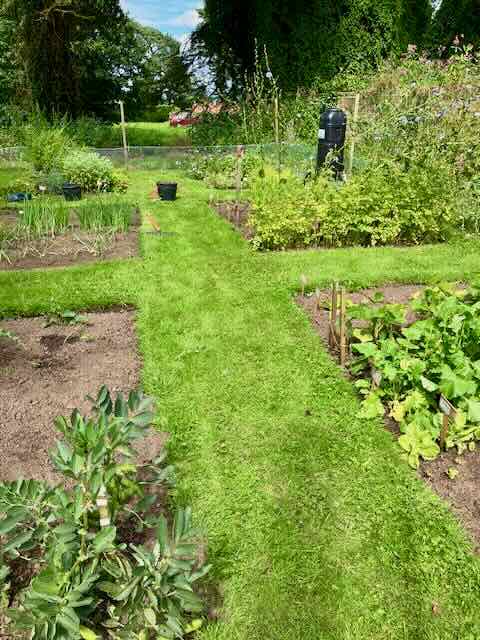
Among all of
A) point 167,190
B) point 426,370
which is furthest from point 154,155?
point 426,370

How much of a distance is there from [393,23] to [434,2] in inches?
130

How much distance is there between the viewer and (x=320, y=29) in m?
15.9

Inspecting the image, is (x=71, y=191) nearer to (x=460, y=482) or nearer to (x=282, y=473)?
(x=282, y=473)

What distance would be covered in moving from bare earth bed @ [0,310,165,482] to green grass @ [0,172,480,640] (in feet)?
0.62

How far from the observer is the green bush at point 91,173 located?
10039mm

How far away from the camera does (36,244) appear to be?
668 cm

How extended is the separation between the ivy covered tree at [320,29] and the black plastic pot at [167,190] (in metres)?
8.30

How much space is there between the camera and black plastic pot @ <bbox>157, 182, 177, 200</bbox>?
9219 mm

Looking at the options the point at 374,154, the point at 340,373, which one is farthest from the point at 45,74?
the point at 340,373

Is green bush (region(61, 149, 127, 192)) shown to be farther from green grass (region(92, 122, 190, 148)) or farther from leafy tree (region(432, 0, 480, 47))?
leafy tree (region(432, 0, 480, 47))

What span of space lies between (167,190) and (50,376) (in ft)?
20.6

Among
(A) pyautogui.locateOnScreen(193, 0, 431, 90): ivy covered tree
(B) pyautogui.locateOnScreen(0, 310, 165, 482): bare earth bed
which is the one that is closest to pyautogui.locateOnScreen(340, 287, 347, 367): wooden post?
(B) pyautogui.locateOnScreen(0, 310, 165, 482): bare earth bed

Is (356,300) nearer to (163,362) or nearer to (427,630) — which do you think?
(163,362)

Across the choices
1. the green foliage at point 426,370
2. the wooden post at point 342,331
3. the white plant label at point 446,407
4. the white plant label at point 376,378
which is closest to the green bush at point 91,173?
the wooden post at point 342,331
